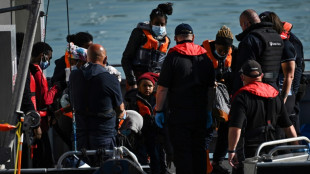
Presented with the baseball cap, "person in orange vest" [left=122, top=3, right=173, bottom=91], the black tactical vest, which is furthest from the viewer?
"person in orange vest" [left=122, top=3, right=173, bottom=91]

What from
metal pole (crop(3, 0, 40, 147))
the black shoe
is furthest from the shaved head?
the black shoe

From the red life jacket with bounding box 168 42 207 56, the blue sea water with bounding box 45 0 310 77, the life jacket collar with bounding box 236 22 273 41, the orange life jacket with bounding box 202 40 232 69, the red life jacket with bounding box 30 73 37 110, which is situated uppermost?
the life jacket collar with bounding box 236 22 273 41

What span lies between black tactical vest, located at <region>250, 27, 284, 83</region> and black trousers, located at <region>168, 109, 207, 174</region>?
690 mm

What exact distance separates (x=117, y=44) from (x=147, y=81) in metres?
29.2

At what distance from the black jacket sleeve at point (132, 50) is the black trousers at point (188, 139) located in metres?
1.50

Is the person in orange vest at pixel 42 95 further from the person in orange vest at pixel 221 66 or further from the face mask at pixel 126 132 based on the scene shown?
the person in orange vest at pixel 221 66

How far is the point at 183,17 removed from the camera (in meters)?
43.0

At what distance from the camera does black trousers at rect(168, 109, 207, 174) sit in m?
6.69

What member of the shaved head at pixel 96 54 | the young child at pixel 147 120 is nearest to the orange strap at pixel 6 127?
the shaved head at pixel 96 54

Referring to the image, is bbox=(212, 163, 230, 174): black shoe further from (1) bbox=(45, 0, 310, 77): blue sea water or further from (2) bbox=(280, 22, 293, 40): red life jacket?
(1) bbox=(45, 0, 310, 77): blue sea water

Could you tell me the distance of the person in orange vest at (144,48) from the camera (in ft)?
26.7

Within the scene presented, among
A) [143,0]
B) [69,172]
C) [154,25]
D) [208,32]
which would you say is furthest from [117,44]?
[69,172]

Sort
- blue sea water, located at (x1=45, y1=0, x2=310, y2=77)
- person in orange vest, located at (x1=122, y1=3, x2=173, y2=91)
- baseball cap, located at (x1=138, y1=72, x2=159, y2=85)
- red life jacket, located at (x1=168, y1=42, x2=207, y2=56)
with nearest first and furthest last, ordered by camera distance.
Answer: red life jacket, located at (x1=168, y1=42, x2=207, y2=56) < baseball cap, located at (x1=138, y1=72, x2=159, y2=85) < person in orange vest, located at (x1=122, y1=3, x2=173, y2=91) < blue sea water, located at (x1=45, y1=0, x2=310, y2=77)

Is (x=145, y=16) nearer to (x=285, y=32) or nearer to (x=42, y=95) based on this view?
(x=285, y=32)
